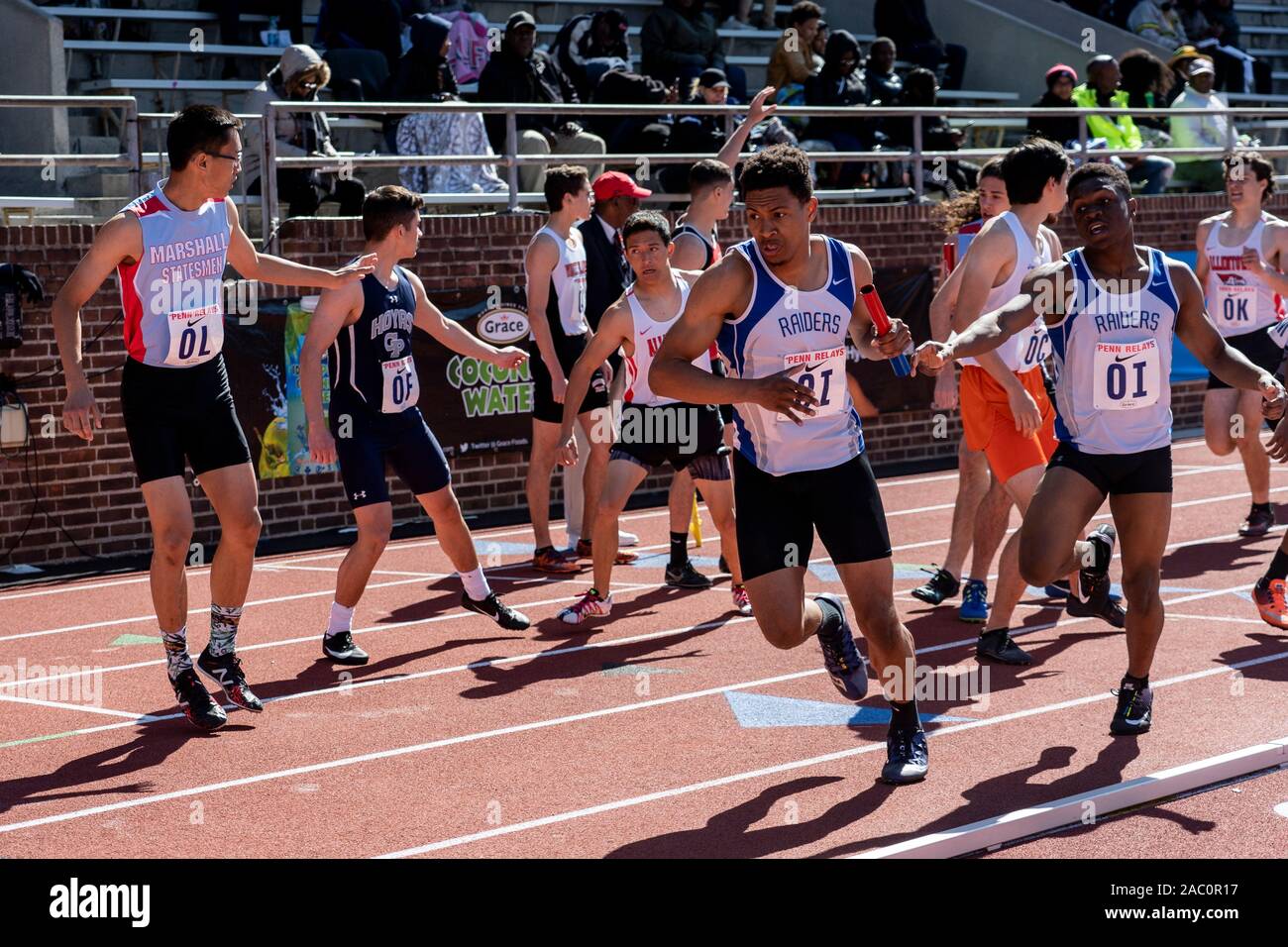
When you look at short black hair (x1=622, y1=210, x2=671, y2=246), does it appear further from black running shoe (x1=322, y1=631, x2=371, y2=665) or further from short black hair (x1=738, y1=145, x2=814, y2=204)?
short black hair (x1=738, y1=145, x2=814, y2=204)

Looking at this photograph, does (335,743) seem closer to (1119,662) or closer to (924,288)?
(1119,662)

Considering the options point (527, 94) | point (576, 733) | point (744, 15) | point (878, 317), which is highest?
point (744, 15)

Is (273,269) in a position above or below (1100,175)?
below

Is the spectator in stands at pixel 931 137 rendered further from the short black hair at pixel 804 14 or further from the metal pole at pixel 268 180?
the metal pole at pixel 268 180

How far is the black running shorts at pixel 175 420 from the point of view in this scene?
7.29 metres

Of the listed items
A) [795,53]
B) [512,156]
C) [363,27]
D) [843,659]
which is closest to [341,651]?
[843,659]

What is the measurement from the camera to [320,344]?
843 cm

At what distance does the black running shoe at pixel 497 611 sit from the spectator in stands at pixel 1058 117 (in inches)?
439

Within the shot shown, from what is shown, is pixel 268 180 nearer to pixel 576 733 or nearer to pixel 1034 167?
pixel 1034 167

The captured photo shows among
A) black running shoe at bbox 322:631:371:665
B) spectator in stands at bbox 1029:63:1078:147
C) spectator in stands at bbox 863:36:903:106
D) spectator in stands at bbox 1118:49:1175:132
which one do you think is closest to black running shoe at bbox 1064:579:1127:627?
black running shoe at bbox 322:631:371:665

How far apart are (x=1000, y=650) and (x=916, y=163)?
9696mm

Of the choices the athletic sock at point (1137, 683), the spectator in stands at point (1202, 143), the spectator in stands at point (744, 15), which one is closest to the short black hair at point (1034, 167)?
the athletic sock at point (1137, 683)

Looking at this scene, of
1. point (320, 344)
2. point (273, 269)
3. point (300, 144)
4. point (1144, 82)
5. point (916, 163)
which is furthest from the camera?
point (1144, 82)

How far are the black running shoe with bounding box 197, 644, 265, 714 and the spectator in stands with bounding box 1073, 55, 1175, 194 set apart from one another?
44.9 ft
